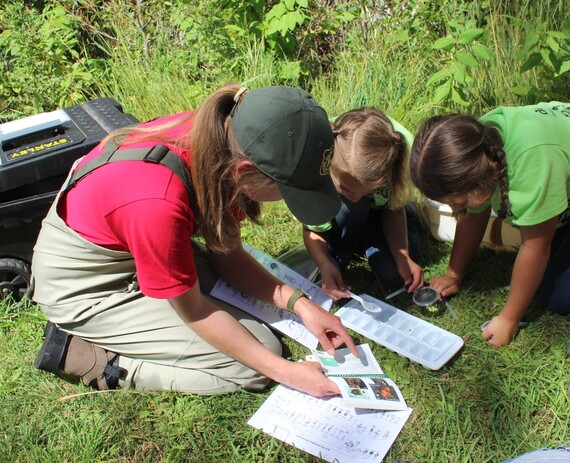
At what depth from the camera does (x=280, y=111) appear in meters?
1.55

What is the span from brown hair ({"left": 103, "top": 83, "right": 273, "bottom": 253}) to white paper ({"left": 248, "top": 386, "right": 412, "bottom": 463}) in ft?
2.21

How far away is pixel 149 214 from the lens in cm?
167

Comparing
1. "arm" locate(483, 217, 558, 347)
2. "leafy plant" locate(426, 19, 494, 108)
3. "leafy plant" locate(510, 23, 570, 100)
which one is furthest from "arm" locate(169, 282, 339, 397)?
"leafy plant" locate(510, 23, 570, 100)

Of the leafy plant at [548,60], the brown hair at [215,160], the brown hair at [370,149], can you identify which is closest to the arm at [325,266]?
the brown hair at [370,149]

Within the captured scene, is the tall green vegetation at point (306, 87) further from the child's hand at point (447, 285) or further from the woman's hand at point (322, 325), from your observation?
the woman's hand at point (322, 325)

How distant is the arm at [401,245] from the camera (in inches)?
102

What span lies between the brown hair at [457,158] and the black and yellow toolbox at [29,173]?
1411mm

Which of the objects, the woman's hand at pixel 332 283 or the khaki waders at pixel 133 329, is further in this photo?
the woman's hand at pixel 332 283

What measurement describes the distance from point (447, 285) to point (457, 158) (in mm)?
816

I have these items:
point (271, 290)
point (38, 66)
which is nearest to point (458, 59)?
point (271, 290)

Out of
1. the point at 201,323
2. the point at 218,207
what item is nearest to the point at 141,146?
the point at 218,207

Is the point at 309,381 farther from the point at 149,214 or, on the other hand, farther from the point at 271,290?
the point at 149,214

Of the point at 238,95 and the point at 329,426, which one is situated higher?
the point at 238,95

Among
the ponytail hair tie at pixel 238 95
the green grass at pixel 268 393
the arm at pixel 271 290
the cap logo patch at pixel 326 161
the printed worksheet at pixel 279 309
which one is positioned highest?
the ponytail hair tie at pixel 238 95
